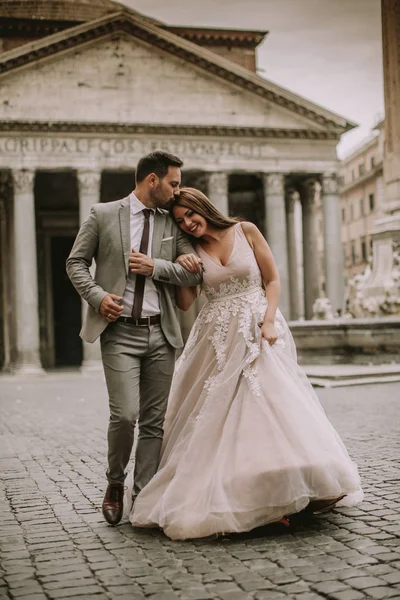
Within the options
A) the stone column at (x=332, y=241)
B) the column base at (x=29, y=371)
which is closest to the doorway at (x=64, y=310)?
the column base at (x=29, y=371)

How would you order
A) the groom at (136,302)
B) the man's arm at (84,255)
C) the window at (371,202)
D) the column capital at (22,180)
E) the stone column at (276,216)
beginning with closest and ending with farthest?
the groom at (136,302) → the man's arm at (84,255) → the column capital at (22,180) → the stone column at (276,216) → the window at (371,202)

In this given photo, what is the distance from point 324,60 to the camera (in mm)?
27266

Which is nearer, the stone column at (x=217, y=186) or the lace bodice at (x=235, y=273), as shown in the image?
the lace bodice at (x=235, y=273)

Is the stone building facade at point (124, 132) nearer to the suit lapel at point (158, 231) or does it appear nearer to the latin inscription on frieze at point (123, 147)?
the latin inscription on frieze at point (123, 147)

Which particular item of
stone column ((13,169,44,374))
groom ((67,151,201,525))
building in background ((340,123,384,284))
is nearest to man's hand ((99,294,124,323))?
groom ((67,151,201,525))

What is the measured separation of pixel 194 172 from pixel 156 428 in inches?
1089

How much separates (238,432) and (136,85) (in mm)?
27765

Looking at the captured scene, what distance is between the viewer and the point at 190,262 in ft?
16.2

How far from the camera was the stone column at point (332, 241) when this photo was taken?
33000 mm

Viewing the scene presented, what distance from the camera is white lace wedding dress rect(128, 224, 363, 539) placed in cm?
438

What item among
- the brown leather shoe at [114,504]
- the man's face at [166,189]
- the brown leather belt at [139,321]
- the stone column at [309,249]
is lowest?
the brown leather shoe at [114,504]

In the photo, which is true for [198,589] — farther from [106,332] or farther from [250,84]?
[250,84]

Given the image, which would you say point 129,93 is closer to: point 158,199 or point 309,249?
point 309,249

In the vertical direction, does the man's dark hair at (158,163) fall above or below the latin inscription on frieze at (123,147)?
below
